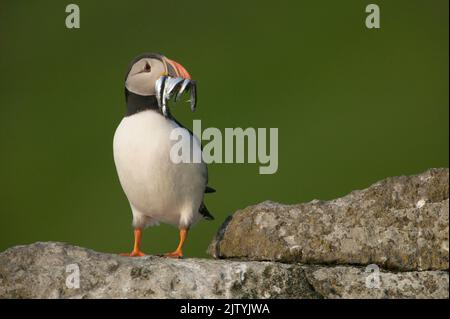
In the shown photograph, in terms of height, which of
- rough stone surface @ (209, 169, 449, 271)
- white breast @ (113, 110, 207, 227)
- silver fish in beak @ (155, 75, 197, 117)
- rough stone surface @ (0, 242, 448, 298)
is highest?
silver fish in beak @ (155, 75, 197, 117)

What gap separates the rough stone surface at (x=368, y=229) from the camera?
8625 mm

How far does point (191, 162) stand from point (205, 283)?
1922mm

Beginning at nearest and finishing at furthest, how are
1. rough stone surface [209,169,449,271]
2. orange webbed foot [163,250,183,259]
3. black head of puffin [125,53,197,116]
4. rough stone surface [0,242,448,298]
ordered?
1. rough stone surface [0,242,448,298]
2. rough stone surface [209,169,449,271]
3. orange webbed foot [163,250,183,259]
4. black head of puffin [125,53,197,116]

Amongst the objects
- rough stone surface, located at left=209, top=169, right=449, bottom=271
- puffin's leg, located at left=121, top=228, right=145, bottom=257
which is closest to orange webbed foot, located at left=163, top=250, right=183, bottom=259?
puffin's leg, located at left=121, top=228, right=145, bottom=257

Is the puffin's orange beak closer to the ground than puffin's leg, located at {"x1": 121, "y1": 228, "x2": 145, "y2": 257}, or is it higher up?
higher up

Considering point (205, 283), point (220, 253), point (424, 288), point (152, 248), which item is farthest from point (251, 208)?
point (152, 248)

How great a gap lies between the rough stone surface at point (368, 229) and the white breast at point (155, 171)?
979mm

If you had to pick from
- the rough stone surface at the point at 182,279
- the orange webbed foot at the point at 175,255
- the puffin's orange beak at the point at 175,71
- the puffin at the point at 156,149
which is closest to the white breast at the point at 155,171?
the puffin at the point at 156,149

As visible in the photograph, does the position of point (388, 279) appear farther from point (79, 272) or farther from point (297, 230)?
point (79, 272)

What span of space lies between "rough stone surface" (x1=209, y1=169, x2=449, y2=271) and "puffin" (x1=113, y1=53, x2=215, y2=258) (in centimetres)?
99

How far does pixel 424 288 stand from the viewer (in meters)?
8.41

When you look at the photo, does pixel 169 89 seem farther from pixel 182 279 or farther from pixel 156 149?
pixel 182 279

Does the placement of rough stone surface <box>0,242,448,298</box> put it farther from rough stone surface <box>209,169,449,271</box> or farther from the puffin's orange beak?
the puffin's orange beak

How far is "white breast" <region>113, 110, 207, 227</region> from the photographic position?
31.5 feet
